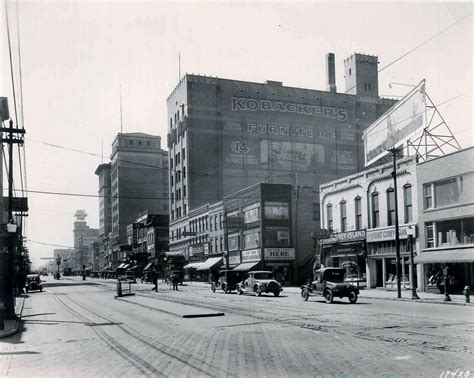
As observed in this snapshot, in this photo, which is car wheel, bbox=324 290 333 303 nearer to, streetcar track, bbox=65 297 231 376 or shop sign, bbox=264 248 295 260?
streetcar track, bbox=65 297 231 376

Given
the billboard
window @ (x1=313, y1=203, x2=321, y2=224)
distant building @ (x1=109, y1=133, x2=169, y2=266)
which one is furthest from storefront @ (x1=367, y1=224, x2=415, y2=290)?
distant building @ (x1=109, y1=133, x2=169, y2=266)

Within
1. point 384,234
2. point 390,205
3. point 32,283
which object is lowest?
point 32,283

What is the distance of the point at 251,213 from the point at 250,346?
4666 centimetres

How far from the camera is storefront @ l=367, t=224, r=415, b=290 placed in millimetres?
38562

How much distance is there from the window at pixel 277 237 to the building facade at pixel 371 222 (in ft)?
26.7

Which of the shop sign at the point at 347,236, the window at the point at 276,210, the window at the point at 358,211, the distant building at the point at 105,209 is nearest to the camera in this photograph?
the shop sign at the point at 347,236

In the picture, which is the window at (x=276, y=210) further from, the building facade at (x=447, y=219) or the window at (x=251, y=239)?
the building facade at (x=447, y=219)

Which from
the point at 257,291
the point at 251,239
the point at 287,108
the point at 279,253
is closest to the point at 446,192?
the point at 257,291

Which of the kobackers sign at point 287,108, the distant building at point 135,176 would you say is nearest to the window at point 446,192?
the kobackers sign at point 287,108

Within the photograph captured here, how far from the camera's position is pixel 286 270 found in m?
56.9

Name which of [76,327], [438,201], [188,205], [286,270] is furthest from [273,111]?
[76,327]

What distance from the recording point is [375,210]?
42.6 m

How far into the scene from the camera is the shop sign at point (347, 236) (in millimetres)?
43219

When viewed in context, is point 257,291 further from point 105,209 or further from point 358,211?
point 105,209
